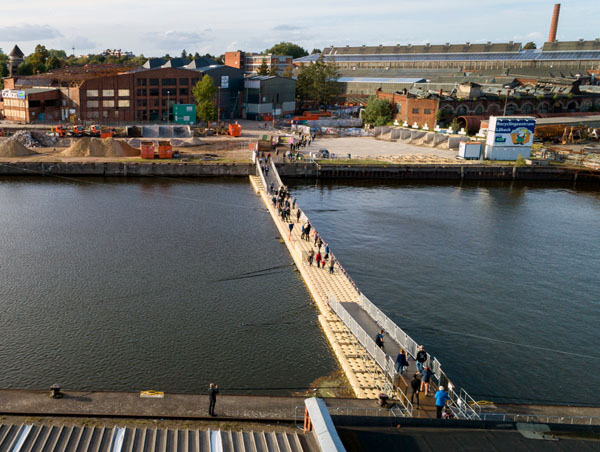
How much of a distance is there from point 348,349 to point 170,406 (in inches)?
416

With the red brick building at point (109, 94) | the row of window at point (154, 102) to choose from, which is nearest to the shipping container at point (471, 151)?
the red brick building at point (109, 94)

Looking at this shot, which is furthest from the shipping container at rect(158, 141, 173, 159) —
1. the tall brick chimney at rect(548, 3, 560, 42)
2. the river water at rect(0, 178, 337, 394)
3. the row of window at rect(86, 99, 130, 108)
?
the tall brick chimney at rect(548, 3, 560, 42)

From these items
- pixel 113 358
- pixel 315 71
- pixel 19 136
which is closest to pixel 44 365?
pixel 113 358

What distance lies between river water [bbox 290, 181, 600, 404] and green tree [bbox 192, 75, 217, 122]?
4390cm

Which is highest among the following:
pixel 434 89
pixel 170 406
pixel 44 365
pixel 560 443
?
pixel 434 89

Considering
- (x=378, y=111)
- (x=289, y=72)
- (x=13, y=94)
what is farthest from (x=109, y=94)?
(x=289, y=72)

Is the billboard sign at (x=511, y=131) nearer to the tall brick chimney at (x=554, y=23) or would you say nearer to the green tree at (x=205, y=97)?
the green tree at (x=205, y=97)

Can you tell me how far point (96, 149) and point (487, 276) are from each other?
195 ft

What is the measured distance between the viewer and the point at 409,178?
78562 millimetres

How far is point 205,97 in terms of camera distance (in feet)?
344

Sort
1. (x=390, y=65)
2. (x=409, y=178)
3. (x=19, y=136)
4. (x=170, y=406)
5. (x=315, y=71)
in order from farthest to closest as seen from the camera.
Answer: (x=390, y=65) → (x=315, y=71) → (x=19, y=136) → (x=409, y=178) → (x=170, y=406)

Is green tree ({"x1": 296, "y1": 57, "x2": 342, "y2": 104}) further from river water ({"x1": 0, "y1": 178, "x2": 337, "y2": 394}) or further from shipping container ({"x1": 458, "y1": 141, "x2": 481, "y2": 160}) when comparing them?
river water ({"x1": 0, "y1": 178, "x2": 337, "y2": 394})

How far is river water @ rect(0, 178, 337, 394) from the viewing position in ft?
85.7

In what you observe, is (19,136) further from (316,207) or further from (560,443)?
(560,443)
